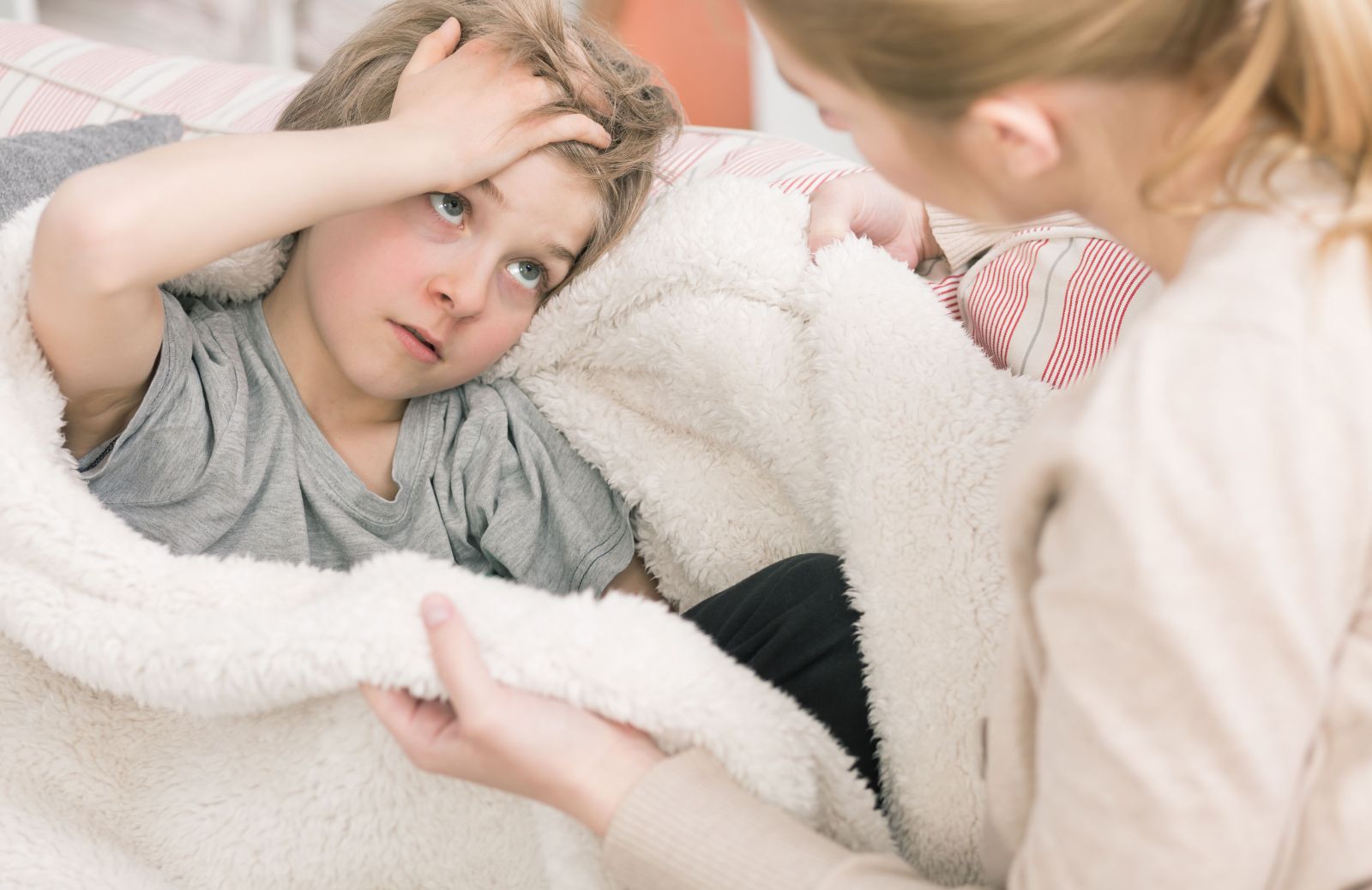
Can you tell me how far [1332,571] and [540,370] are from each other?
0.72m

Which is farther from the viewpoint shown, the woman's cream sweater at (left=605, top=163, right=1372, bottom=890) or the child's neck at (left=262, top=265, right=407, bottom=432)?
the child's neck at (left=262, top=265, right=407, bottom=432)

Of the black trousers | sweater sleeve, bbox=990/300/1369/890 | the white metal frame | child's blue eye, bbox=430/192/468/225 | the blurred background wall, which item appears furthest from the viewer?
the blurred background wall

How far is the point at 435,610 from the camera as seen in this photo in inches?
23.1

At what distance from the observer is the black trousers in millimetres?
754

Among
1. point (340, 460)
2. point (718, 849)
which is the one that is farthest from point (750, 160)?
point (718, 849)

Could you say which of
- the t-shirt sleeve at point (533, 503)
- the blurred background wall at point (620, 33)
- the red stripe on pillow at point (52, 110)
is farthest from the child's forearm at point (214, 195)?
the blurred background wall at point (620, 33)

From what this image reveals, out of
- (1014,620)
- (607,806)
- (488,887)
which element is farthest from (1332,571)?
(488,887)

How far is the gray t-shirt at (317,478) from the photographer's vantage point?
794mm

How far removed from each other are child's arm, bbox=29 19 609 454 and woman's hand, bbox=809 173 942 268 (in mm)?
224

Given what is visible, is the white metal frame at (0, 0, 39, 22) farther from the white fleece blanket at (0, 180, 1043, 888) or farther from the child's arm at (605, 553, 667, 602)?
the child's arm at (605, 553, 667, 602)

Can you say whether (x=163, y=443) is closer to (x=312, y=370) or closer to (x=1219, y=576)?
(x=312, y=370)

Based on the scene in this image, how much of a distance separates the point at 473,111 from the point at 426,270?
0.44 ft

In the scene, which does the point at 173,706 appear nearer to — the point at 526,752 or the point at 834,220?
the point at 526,752

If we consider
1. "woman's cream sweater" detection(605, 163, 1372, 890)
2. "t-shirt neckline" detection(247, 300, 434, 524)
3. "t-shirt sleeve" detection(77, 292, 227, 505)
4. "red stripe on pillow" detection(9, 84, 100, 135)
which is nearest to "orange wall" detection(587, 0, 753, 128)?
"red stripe on pillow" detection(9, 84, 100, 135)
